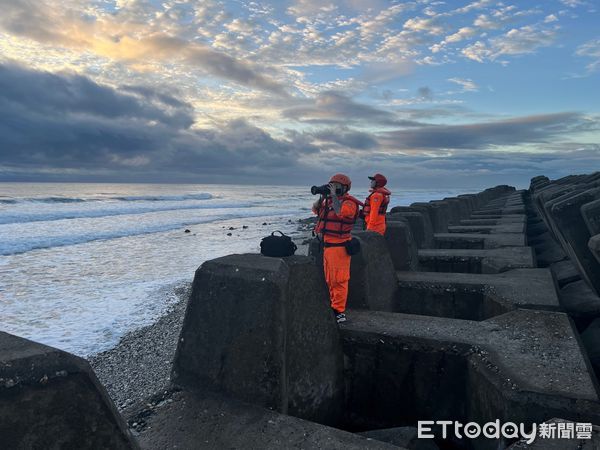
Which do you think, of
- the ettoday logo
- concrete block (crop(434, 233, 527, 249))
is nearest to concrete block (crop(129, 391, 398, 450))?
the ettoday logo

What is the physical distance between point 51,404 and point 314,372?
6.87 ft

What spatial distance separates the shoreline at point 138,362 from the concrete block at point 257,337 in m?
2.23

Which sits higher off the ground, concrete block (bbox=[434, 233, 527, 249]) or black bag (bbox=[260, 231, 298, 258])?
black bag (bbox=[260, 231, 298, 258])

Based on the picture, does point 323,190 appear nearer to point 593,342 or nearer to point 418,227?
point 593,342

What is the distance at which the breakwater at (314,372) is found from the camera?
1704 millimetres

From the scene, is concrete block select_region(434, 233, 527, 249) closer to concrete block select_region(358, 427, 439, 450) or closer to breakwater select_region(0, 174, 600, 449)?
breakwater select_region(0, 174, 600, 449)

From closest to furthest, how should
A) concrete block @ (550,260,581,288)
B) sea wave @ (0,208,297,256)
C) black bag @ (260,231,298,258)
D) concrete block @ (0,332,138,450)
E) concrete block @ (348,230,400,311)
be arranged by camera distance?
concrete block @ (0,332,138,450) < black bag @ (260,231,298,258) < concrete block @ (348,230,400,311) < concrete block @ (550,260,581,288) < sea wave @ (0,208,297,256)

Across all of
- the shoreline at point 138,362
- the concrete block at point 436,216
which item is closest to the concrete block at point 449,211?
the concrete block at point 436,216

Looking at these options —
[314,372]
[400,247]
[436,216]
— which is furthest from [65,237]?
[314,372]

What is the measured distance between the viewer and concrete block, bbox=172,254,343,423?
2838 mm

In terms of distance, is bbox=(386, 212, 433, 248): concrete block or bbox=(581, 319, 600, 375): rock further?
bbox=(386, 212, 433, 248): concrete block

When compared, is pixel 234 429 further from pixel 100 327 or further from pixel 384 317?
pixel 100 327

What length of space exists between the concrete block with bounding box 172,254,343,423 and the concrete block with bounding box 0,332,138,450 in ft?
3.65

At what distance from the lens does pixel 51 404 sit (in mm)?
1610
